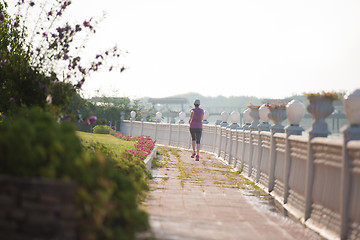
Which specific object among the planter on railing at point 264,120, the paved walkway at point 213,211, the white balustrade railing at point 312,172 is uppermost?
the planter on railing at point 264,120

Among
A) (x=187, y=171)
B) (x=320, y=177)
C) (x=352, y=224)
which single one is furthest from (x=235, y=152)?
(x=352, y=224)

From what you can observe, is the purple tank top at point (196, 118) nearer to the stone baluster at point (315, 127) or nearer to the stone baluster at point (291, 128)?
the stone baluster at point (291, 128)

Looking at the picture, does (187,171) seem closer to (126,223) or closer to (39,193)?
(126,223)

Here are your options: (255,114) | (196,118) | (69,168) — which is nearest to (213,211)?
(69,168)

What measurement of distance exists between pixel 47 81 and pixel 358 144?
5.25 meters

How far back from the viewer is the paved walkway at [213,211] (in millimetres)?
6062

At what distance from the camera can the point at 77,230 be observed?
151 inches

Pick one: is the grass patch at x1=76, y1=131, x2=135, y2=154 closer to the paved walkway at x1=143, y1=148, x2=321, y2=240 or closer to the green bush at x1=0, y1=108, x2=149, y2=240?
the paved walkway at x1=143, y1=148, x2=321, y2=240

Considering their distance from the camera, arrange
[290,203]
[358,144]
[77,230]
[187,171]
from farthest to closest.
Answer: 1. [187,171]
2. [290,203]
3. [358,144]
4. [77,230]

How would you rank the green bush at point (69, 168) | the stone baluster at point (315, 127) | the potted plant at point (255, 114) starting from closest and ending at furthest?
the green bush at point (69, 168) < the stone baluster at point (315, 127) < the potted plant at point (255, 114)

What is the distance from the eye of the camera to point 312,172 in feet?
23.9

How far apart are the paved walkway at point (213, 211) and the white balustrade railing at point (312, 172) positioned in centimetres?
29

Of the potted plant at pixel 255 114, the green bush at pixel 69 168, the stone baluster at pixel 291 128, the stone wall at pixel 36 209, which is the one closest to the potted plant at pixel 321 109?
the stone baluster at pixel 291 128

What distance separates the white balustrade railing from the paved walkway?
0.95 ft
